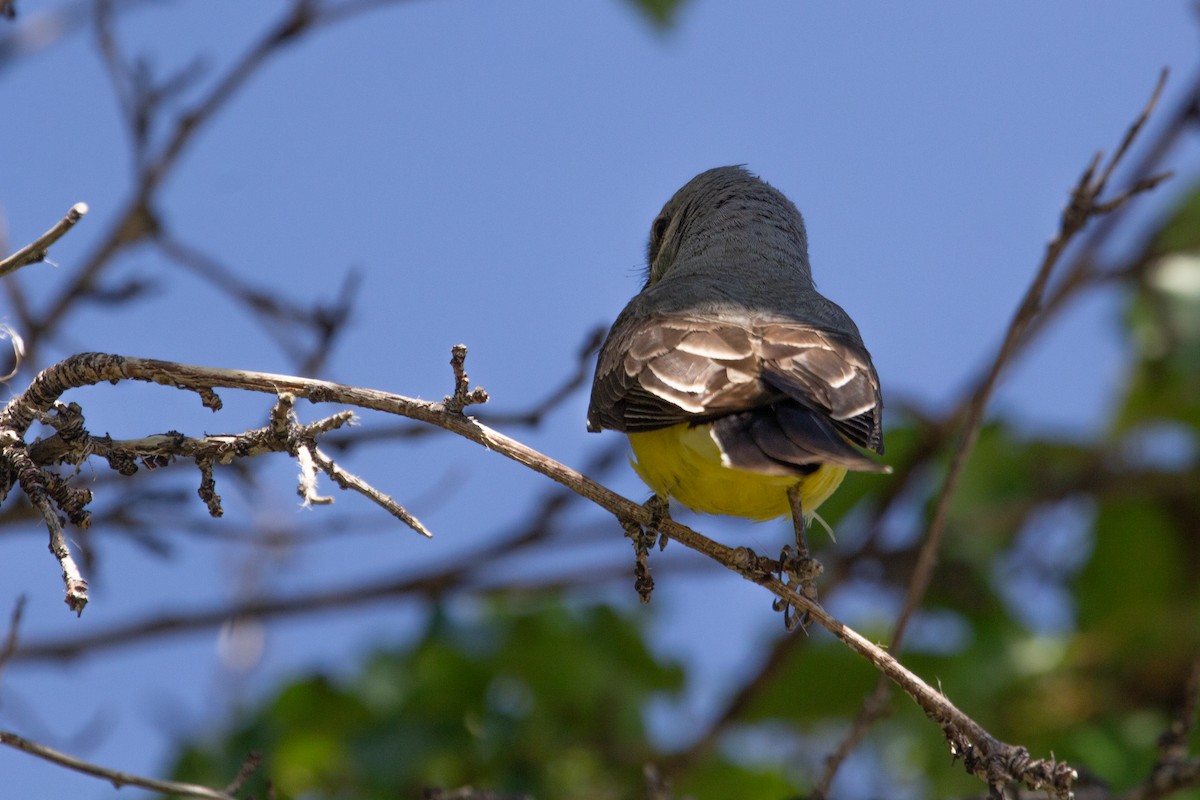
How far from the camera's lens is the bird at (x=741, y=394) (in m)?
4.05

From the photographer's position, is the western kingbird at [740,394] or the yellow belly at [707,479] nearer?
the western kingbird at [740,394]

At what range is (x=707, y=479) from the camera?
446 centimetres

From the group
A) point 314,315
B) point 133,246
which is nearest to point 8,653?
point 314,315

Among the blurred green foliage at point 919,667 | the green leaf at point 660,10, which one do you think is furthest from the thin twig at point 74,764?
the green leaf at point 660,10

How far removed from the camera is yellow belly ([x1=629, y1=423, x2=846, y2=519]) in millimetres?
4371

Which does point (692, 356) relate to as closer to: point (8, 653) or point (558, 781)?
point (8, 653)

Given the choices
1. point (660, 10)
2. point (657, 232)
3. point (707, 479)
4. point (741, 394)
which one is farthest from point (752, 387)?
point (657, 232)

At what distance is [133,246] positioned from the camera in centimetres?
585

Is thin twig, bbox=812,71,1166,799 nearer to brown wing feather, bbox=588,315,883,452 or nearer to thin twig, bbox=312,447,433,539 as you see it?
brown wing feather, bbox=588,315,883,452

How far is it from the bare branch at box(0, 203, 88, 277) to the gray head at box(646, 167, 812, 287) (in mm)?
3473

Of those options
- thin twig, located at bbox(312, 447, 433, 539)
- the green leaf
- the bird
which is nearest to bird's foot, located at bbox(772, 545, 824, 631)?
the bird

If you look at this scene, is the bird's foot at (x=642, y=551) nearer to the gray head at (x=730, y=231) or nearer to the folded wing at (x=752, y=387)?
the folded wing at (x=752, y=387)

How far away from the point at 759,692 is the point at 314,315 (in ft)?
10.4

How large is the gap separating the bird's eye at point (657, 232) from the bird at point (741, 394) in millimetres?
1474
